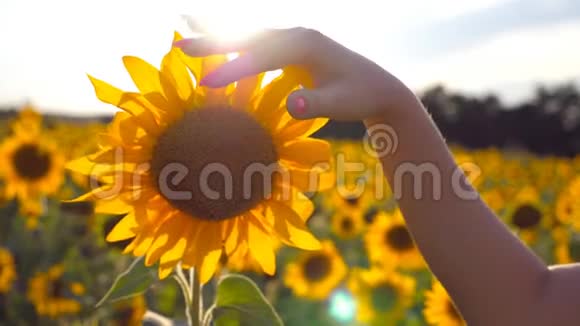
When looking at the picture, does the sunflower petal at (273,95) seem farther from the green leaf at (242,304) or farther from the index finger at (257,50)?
the green leaf at (242,304)

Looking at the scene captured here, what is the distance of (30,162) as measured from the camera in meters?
5.49

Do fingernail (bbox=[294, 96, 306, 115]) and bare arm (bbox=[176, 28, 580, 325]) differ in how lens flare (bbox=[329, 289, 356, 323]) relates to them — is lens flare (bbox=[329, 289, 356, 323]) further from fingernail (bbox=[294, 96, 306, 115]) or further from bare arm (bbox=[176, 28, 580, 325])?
fingernail (bbox=[294, 96, 306, 115])

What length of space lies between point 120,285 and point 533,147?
2906 centimetres

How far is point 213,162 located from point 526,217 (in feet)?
14.7

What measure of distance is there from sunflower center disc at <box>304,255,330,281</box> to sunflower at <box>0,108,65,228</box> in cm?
196

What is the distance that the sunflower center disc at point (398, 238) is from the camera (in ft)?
15.9

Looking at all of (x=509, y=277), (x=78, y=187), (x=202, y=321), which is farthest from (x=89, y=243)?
(x=509, y=277)

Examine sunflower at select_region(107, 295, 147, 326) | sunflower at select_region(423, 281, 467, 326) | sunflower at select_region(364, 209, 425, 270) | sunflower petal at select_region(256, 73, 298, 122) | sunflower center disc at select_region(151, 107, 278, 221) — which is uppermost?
sunflower petal at select_region(256, 73, 298, 122)

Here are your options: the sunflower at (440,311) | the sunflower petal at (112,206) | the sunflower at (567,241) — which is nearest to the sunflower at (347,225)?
the sunflower at (567,241)

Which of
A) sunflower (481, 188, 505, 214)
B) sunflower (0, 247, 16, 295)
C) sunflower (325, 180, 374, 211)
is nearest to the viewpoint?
sunflower (0, 247, 16, 295)

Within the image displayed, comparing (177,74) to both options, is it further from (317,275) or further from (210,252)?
(317,275)

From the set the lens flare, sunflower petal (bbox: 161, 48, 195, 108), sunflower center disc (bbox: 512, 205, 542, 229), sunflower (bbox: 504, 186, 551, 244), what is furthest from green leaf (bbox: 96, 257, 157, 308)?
sunflower center disc (bbox: 512, 205, 542, 229)

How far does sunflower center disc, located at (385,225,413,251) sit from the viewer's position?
4.85 metres

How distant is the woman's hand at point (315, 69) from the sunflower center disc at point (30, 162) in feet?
14.6
